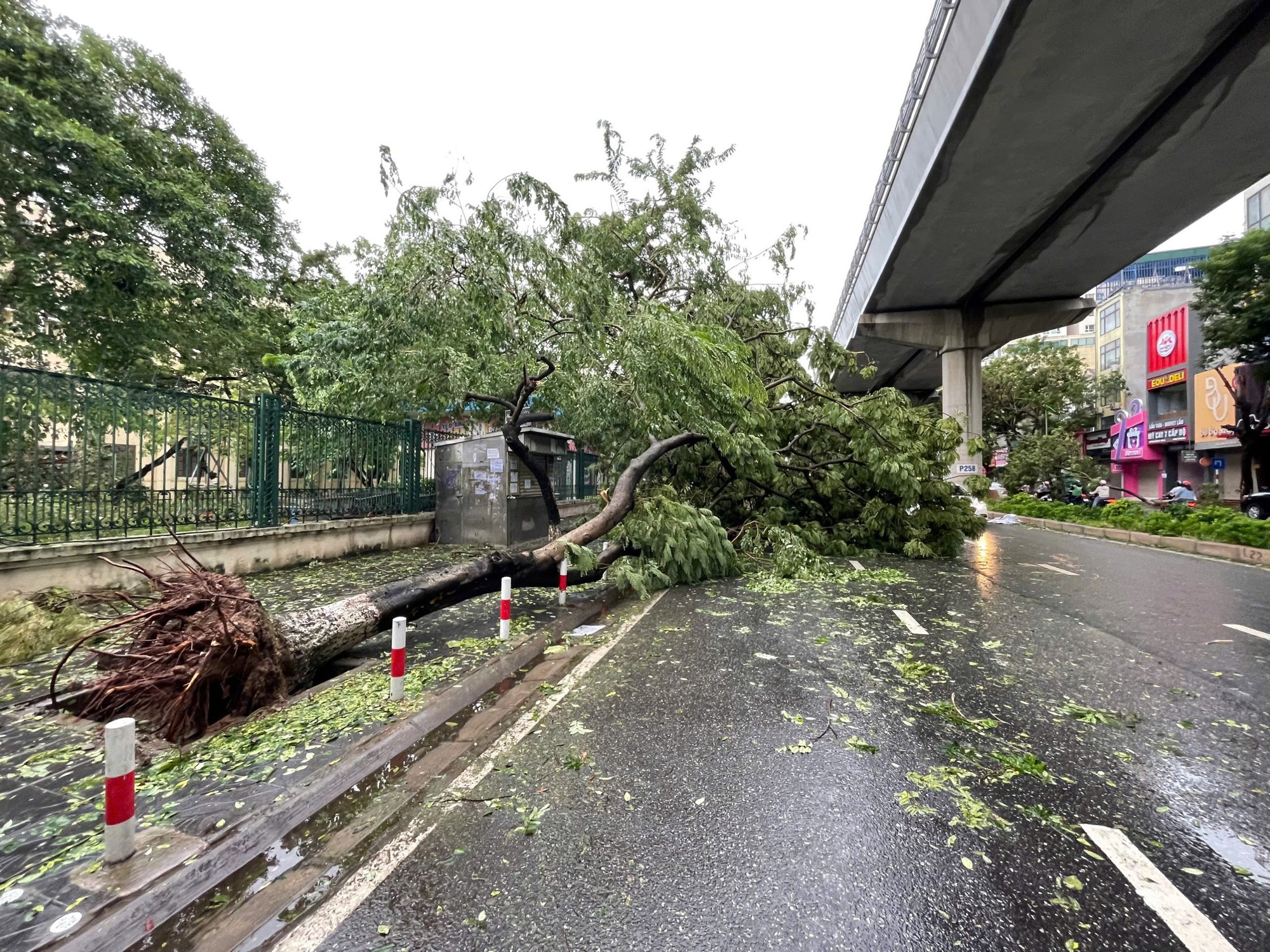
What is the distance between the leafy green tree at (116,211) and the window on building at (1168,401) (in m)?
40.0

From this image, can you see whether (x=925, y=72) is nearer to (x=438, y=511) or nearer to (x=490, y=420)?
(x=490, y=420)

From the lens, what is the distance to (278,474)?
9.67 meters

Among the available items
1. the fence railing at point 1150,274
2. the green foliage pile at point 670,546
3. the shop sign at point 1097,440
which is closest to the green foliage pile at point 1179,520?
the green foliage pile at point 670,546

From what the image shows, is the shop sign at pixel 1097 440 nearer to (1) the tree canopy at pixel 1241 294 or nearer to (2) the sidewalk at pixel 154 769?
(1) the tree canopy at pixel 1241 294

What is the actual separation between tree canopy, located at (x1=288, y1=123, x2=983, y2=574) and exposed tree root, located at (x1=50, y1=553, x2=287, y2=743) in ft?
16.5

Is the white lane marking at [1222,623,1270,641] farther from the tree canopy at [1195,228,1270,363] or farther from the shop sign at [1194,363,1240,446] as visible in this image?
the shop sign at [1194,363,1240,446]

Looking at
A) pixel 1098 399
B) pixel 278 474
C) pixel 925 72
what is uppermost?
pixel 925 72

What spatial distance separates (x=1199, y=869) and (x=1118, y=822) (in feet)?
1.11

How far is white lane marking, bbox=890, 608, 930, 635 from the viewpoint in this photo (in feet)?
21.2

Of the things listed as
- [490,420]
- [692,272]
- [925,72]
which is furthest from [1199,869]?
[692,272]

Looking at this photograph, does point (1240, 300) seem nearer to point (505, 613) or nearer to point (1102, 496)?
point (1102, 496)

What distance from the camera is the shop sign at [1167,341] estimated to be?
28.8 m

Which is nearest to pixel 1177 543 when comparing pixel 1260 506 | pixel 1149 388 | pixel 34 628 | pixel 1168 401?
pixel 1260 506

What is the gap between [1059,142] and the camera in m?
11.6
